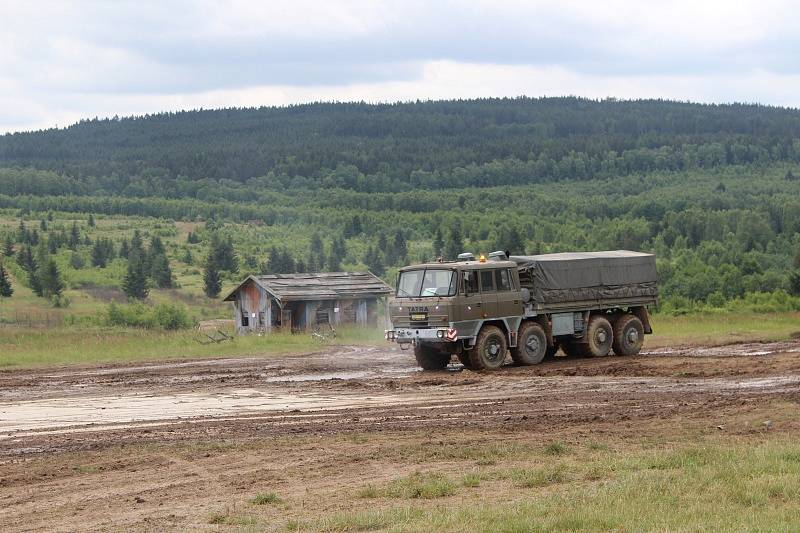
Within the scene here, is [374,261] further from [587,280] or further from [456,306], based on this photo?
[456,306]

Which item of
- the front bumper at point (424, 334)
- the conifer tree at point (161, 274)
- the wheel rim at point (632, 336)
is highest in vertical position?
the conifer tree at point (161, 274)

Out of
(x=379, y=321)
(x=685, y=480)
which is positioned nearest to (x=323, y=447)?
(x=685, y=480)

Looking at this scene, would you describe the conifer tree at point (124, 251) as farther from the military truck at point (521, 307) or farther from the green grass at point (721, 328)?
the military truck at point (521, 307)

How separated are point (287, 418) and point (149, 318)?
5055 cm

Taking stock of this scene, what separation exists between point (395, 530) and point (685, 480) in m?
3.49

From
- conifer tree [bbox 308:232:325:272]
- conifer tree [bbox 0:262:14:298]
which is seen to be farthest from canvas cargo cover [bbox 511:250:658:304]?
conifer tree [bbox 0:262:14:298]

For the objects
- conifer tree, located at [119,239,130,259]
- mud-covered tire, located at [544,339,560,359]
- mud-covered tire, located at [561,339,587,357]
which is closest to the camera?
mud-covered tire, located at [544,339,560,359]

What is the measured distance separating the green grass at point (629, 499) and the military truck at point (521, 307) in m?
14.2

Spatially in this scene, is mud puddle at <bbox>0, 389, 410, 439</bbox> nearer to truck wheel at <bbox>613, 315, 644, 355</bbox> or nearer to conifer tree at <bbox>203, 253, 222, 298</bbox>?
truck wheel at <bbox>613, 315, 644, 355</bbox>

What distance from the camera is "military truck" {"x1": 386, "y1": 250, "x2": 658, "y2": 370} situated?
28531mm

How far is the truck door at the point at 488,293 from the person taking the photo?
28.8m

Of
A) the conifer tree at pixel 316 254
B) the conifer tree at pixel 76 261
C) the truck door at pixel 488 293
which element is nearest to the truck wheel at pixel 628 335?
the truck door at pixel 488 293

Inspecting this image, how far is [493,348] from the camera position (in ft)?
95.3

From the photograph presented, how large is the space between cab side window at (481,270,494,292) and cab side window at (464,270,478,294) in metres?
0.21
